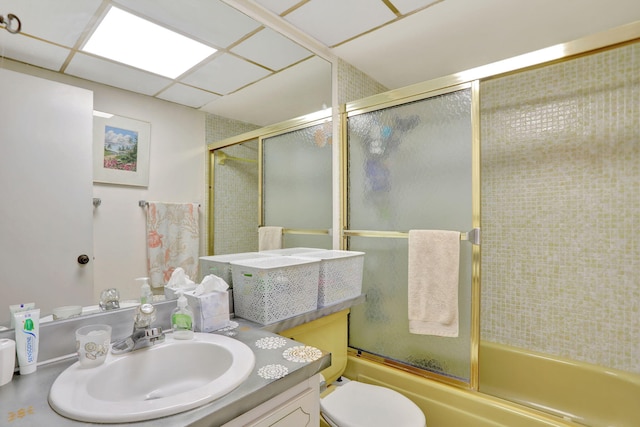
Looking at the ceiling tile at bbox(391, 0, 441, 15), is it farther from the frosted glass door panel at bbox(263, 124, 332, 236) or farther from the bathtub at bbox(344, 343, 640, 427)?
the bathtub at bbox(344, 343, 640, 427)

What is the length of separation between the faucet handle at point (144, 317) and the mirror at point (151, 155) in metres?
0.16

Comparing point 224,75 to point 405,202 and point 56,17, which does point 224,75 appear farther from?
point 405,202

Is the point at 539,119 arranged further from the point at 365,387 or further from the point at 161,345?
the point at 161,345

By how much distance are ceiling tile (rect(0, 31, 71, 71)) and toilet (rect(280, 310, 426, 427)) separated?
123 centimetres

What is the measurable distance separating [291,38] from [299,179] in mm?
792

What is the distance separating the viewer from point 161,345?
3.25ft

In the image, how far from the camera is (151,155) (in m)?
1.20

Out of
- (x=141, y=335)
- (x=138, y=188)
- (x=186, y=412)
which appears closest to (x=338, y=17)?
(x=138, y=188)

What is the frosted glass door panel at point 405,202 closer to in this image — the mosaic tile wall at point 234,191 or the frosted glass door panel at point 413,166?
the frosted glass door panel at point 413,166

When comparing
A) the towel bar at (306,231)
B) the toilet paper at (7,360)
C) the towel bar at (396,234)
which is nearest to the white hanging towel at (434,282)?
the towel bar at (396,234)

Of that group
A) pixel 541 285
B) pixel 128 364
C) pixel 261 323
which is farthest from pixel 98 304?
pixel 541 285

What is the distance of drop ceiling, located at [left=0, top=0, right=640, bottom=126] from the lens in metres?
1.02

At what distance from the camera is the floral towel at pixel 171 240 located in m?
1.20

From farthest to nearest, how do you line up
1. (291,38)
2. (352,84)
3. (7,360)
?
(352,84) < (291,38) < (7,360)
